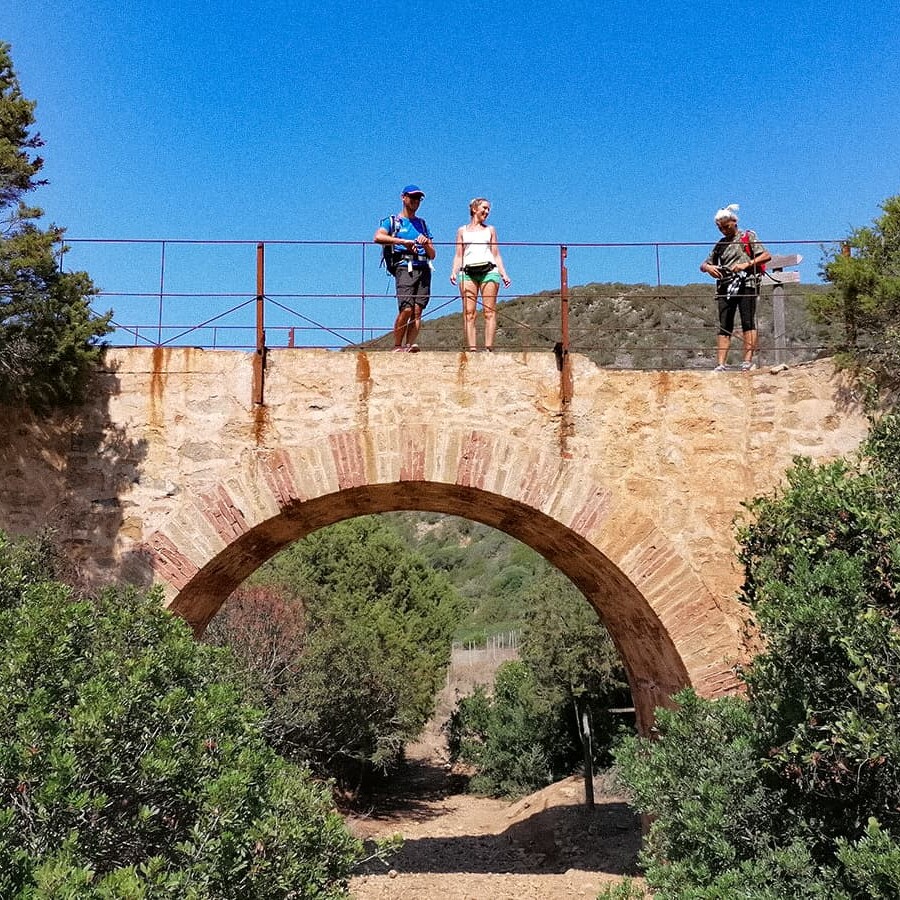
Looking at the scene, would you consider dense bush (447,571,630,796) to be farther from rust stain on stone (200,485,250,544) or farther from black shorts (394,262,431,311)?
rust stain on stone (200,485,250,544)

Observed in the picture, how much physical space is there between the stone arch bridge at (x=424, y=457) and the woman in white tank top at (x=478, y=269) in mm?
572

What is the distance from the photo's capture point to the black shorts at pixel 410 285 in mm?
7688

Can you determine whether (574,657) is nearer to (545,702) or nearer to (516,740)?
(545,702)

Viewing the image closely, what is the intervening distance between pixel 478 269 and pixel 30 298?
3.38m

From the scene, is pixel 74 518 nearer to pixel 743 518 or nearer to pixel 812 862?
pixel 743 518

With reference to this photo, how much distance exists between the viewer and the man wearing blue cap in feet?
25.2

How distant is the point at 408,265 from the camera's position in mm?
7711

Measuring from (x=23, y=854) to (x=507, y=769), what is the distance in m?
17.3

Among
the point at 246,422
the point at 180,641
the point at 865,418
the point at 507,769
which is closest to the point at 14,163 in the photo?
the point at 246,422

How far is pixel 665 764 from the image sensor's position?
556cm

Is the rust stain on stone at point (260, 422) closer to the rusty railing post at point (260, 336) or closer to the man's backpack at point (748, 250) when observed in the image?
the rusty railing post at point (260, 336)

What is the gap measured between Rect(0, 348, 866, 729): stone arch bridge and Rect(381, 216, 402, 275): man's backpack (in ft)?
2.75

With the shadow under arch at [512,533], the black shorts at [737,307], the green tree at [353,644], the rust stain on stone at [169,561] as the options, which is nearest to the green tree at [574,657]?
the green tree at [353,644]

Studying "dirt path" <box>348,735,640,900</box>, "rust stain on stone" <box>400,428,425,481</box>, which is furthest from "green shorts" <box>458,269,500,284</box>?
"dirt path" <box>348,735,640,900</box>
